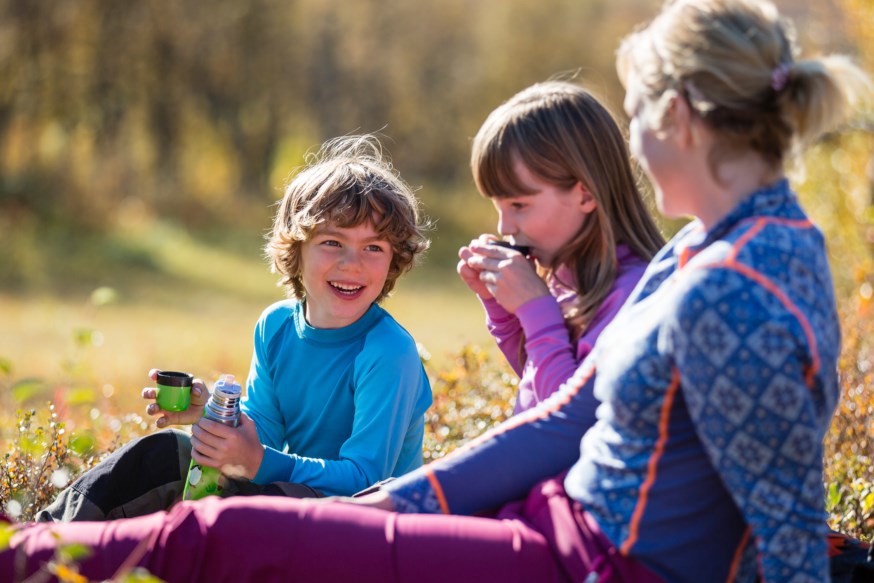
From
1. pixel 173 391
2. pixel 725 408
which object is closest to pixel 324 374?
pixel 173 391

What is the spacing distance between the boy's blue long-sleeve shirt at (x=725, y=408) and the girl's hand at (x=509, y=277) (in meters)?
0.61

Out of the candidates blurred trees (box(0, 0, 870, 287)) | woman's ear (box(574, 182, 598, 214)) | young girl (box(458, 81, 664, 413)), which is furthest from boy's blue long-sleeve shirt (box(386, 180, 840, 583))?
blurred trees (box(0, 0, 870, 287))

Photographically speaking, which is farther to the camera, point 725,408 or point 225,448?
point 225,448

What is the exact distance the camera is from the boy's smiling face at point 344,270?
3391 millimetres

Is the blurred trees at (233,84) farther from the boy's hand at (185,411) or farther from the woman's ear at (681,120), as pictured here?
the woman's ear at (681,120)

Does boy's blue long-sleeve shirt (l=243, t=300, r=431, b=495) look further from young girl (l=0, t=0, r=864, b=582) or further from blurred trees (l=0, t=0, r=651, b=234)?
blurred trees (l=0, t=0, r=651, b=234)

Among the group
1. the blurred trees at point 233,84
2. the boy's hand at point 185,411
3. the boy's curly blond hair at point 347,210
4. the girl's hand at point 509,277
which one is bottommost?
the boy's hand at point 185,411

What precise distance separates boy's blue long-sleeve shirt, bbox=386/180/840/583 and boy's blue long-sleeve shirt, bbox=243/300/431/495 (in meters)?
0.64

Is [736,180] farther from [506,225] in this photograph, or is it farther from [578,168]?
[506,225]

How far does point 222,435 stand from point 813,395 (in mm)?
1420

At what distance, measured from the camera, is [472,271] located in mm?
3240

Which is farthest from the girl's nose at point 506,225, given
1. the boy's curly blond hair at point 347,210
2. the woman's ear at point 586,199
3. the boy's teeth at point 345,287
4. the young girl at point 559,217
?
the boy's teeth at point 345,287

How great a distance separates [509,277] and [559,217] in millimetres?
221

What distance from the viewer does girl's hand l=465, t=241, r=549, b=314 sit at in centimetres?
303
